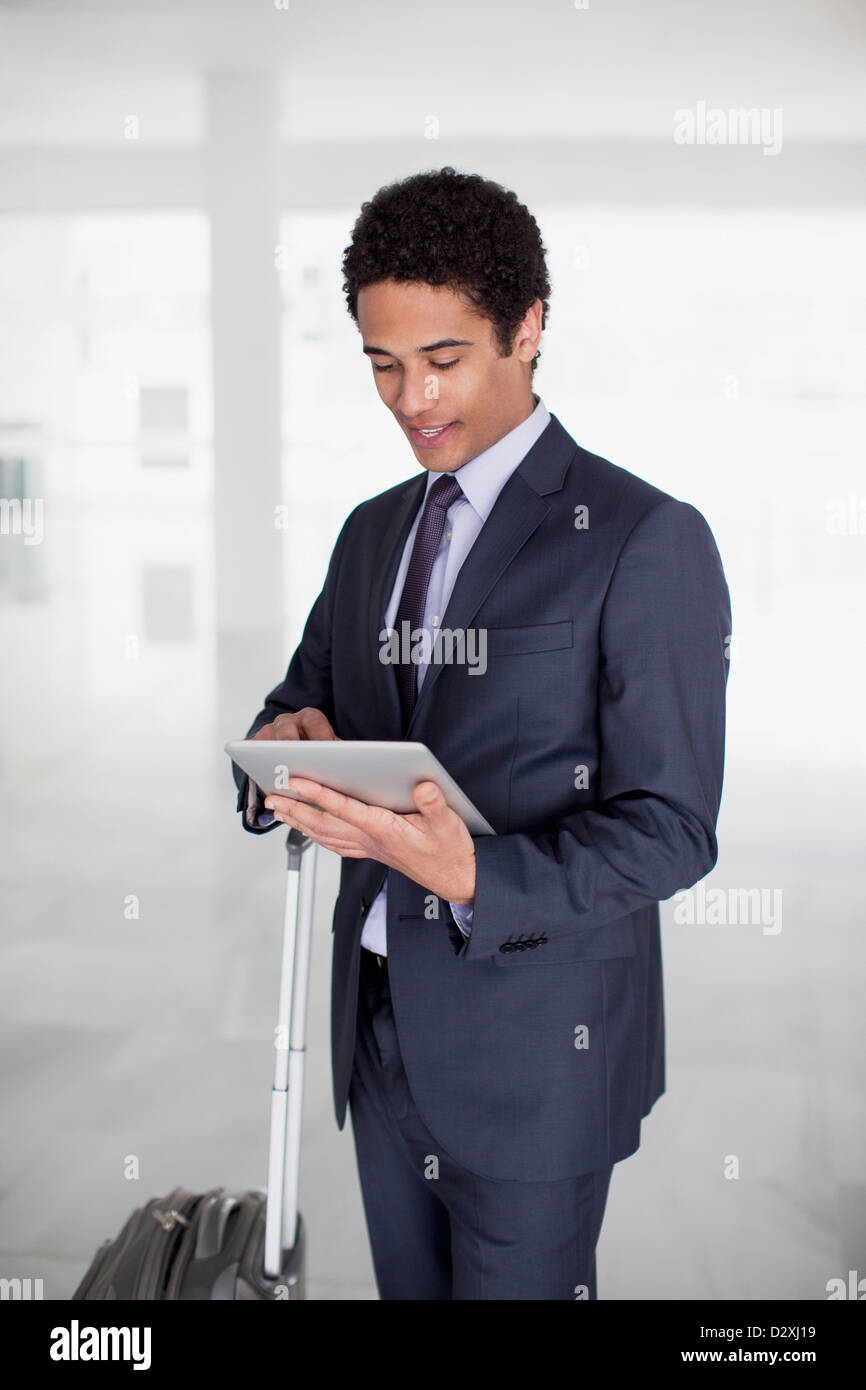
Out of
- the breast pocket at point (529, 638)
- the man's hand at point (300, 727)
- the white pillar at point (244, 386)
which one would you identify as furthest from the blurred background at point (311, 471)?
the breast pocket at point (529, 638)

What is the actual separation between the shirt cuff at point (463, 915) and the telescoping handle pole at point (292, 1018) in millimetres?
284

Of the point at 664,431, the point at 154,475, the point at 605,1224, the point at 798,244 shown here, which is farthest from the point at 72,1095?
the point at 798,244

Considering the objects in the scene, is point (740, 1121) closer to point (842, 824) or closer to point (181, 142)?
point (842, 824)

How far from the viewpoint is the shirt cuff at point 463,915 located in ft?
4.36

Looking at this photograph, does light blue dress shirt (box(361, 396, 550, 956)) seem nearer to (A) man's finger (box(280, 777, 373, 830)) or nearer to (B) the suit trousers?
(B) the suit trousers

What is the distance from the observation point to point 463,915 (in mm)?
1335


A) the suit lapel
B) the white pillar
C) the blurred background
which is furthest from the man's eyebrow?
the white pillar

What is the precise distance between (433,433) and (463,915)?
586 mm

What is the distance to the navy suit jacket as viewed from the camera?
1.29 meters

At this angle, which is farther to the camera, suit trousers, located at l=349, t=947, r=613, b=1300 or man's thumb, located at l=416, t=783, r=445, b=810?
suit trousers, located at l=349, t=947, r=613, b=1300

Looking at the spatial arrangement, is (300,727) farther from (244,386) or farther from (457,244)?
(244,386)

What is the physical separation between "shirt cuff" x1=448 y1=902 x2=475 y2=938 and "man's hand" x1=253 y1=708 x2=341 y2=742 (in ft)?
1.02

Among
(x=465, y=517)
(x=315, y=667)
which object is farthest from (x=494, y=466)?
(x=315, y=667)

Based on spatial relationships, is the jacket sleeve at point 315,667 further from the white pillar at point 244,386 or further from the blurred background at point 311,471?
the white pillar at point 244,386
